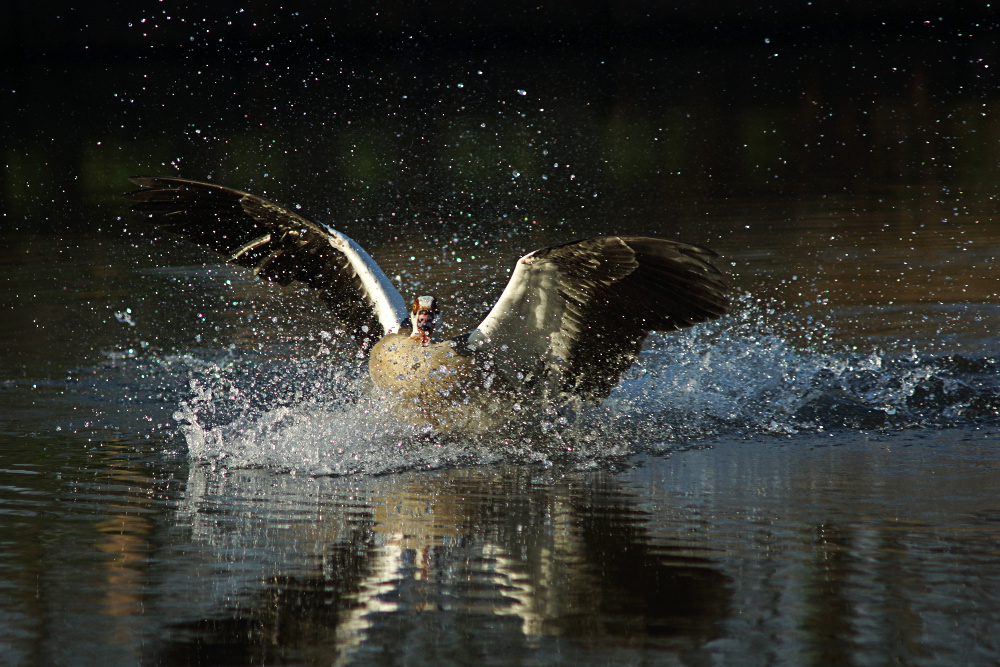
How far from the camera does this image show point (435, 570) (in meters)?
4.51

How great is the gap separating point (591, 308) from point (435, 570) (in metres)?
2.03

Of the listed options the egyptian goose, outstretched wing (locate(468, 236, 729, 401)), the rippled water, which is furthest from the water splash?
outstretched wing (locate(468, 236, 729, 401))

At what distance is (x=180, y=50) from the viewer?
35.3 meters

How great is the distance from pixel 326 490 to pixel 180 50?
31.7 metres

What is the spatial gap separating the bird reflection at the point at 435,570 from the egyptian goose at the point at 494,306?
0.83m

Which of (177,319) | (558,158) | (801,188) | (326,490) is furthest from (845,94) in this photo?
(326,490)

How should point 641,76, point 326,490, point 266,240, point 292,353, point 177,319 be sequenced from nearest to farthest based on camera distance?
point 326,490 → point 266,240 → point 292,353 → point 177,319 → point 641,76

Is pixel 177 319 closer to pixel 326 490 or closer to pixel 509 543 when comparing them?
pixel 326 490

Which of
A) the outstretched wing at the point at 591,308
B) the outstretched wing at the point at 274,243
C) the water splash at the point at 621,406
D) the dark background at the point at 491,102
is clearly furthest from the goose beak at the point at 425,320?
the dark background at the point at 491,102

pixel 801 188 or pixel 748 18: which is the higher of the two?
pixel 748 18

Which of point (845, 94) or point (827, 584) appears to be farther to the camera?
point (845, 94)

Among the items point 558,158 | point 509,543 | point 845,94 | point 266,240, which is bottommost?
point 509,543

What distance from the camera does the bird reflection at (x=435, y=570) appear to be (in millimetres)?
3926

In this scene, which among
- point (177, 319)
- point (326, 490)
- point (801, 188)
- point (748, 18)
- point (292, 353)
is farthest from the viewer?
point (748, 18)
